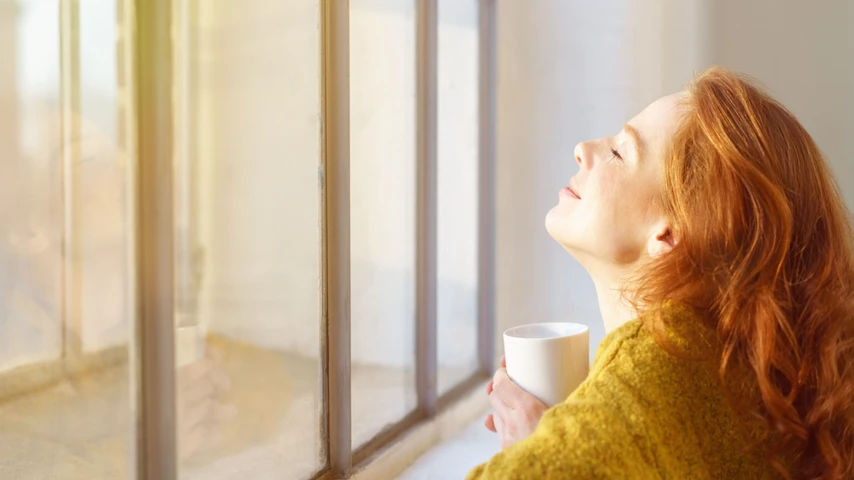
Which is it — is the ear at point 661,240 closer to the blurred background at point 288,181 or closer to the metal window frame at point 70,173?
the blurred background at point 288,181

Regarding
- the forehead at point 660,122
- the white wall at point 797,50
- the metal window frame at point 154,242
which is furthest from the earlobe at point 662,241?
the white wall at point 797,50

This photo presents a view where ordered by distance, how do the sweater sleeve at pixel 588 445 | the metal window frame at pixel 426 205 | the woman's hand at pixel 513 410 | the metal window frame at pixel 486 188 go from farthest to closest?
1. the metal window frame at pixel 486 188
2. the metal window frame at pixel 426 205
3. the woman's hand at pixel 513 410
4. the sweater sleeve at pixel 588 445

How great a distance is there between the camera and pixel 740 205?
819 millimetres

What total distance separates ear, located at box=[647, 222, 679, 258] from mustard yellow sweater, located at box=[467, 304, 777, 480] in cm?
9

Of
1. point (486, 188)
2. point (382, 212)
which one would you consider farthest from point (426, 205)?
point (486, 188)

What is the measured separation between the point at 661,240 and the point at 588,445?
30 centimetres

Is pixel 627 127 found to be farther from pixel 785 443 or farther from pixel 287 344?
pixel 287 344

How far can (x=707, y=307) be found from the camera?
2.69ft

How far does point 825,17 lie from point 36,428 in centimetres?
150

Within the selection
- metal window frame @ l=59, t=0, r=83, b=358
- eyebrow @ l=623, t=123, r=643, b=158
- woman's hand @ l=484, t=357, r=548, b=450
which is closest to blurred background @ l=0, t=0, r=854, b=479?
metal window frame @ l=59, t=0, r=83, b=358

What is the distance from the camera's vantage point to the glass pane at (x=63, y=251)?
70 centimetres

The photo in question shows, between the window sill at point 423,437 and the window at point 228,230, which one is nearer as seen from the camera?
the window at point 228,230

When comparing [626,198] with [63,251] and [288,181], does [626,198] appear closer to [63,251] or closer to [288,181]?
[288,181]

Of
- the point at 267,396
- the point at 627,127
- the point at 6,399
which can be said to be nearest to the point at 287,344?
the point at 267,396
